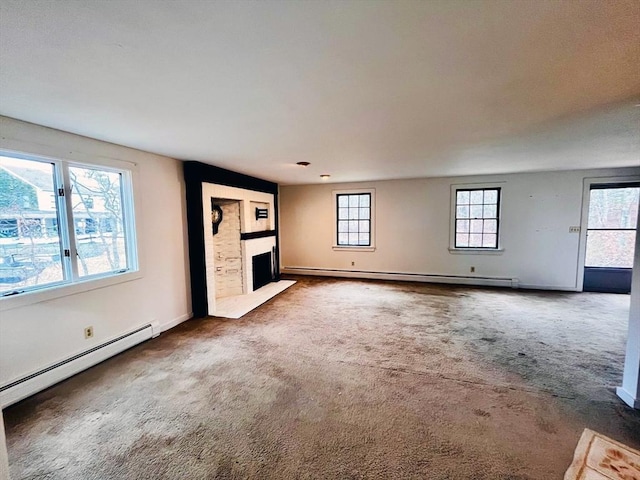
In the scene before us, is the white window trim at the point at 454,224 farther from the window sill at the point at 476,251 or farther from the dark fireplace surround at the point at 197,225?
the dark fireplace surround at the point at 197,225

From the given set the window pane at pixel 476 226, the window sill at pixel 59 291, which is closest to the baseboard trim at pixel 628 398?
the window pane at pixel 476 226

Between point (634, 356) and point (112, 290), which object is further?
point (112, 290)

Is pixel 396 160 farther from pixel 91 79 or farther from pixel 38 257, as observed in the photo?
pixel 38 257

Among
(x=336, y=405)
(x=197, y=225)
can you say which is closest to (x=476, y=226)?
(x=336, y=405)

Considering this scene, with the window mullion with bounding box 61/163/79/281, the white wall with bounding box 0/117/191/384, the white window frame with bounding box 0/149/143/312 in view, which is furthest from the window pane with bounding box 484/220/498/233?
the window mullion with bounding box 61/163/79/281

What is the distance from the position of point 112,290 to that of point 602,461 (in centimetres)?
433

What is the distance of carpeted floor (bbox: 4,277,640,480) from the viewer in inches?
68.6

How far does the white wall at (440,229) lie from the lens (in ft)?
17.6

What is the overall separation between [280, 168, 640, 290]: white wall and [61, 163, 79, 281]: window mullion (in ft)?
15.7

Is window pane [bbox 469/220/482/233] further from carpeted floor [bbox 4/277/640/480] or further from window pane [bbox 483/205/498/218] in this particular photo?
carpeted floor [bbox 4/277/640/480]

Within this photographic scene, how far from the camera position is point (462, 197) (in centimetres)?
598

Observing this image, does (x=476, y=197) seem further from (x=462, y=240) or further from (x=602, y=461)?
(x=602, y=461)

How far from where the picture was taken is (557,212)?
17.6 ft

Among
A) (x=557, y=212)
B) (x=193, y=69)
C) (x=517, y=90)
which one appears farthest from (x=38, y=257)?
(x=557, y=212)
